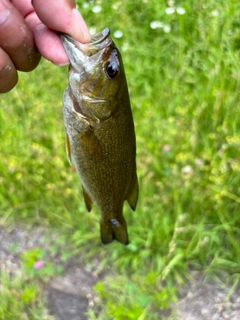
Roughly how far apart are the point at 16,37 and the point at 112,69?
0.33m

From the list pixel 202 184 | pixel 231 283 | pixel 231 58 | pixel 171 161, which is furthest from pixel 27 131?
pixel 231 283

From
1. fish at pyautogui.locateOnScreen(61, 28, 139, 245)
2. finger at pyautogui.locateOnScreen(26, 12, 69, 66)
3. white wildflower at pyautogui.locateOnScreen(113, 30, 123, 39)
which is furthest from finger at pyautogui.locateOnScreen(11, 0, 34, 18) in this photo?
white wildflower at pyautogui.locateOnScreen(113, 30, 123, 39)

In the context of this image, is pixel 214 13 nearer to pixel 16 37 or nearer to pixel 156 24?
pixel 156 24

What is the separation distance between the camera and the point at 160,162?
2719mm

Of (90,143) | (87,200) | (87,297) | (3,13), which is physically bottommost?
(87,297)

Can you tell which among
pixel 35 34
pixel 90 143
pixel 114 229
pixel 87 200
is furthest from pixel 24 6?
pixel 114 229

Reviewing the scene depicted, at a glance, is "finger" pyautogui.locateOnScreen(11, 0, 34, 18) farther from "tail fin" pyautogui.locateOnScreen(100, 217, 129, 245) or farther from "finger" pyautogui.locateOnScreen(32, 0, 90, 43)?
"tail fin" pyautogui.locateOnScreen(100, 217, 129, 245)

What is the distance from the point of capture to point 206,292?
7.86 ft

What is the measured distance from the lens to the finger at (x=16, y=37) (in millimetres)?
1464

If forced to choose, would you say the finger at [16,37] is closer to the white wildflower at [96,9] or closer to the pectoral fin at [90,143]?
the pectoral fin at [90,143]

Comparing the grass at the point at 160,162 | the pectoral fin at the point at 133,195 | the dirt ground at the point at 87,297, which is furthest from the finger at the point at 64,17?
the dirt ground at the point at 87,297

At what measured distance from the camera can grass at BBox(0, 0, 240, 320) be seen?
2438 mm

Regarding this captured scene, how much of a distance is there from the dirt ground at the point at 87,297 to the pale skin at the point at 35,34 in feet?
4.23

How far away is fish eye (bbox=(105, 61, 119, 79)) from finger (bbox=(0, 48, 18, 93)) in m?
0.33
